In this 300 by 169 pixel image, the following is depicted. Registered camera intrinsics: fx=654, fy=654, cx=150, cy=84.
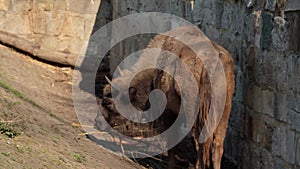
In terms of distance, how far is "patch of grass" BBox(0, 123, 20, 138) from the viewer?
541 centimetres

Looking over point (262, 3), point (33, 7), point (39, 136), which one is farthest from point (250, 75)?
point (33, 7)

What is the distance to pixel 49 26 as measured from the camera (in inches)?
427

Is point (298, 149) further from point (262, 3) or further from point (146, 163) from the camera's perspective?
point (146, 163)

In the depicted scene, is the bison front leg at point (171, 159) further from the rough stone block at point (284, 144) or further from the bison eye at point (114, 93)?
the rough stone block at point (284, 144)

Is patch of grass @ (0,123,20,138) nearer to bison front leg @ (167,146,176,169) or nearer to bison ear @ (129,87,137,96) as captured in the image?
bison ear @ (129,87,137,96)

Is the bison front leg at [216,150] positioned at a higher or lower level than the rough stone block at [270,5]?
lower

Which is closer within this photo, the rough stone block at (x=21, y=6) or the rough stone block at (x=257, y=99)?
the rough stone block at (x=257, y=99)

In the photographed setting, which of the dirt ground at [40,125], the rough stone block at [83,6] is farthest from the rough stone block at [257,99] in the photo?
the rough stone block at [83,6]

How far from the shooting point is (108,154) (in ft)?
21.0

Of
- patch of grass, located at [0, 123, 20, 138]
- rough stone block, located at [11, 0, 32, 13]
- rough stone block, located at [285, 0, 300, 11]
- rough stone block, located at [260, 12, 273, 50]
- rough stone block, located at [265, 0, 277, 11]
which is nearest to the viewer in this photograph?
rough stone block, located at [285, 0, 300, 11]

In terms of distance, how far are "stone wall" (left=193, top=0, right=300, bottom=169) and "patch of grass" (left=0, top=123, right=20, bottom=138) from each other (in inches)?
77.5

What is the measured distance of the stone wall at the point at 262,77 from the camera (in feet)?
15.3

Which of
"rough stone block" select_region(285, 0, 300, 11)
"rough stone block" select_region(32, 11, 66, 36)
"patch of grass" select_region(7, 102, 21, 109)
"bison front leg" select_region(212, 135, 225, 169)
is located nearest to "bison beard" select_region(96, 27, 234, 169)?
"bison front leg" select_region(212, 135, 225, 169)

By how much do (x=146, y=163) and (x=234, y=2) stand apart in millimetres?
1788
